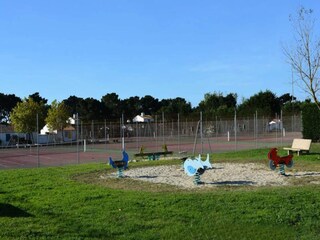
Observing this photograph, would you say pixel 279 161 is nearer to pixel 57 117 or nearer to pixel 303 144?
pixel 303 144

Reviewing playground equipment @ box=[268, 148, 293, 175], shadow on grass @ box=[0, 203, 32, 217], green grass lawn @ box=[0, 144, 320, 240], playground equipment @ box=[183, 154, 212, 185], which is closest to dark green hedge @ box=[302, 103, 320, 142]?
playground equipment @ box=[268, 148, 293, 175]

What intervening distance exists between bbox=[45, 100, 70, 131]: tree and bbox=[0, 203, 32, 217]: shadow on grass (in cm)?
5505

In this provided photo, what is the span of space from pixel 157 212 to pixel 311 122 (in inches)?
1083

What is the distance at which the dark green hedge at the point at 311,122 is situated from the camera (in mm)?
32688

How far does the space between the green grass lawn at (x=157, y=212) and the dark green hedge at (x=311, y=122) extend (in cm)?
2348

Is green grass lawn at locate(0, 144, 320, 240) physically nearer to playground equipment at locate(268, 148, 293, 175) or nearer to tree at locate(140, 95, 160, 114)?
playground equipment at locate(268, 148, 293, 175)

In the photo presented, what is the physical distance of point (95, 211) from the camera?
8.26 m

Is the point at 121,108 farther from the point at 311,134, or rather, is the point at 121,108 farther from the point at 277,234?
the point at 277,234

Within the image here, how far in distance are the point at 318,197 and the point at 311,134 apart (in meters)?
25.5

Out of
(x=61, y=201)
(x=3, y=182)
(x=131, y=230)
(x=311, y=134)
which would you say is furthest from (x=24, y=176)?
(x=311, y=134)

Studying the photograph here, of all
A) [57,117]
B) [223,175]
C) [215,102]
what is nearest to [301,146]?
[223,175]

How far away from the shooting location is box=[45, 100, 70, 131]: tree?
62.9m

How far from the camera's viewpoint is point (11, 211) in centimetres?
847

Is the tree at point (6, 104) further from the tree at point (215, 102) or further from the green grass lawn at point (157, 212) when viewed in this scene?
the green grass lawn at point (157, 212)
